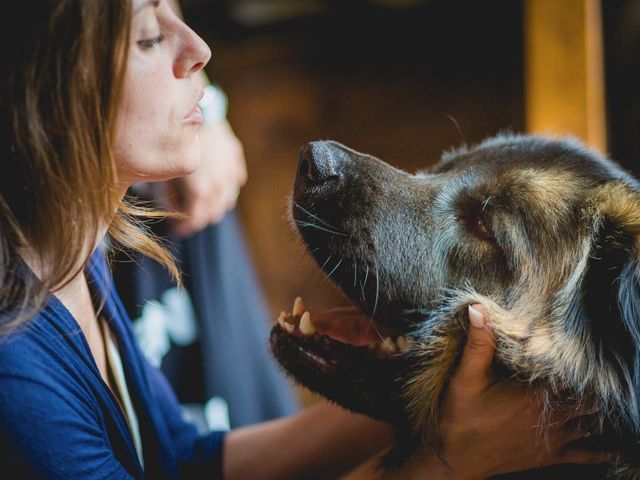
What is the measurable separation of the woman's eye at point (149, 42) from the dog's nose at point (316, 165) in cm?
38

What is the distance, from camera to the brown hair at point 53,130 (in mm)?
963

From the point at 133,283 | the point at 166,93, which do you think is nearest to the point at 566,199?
the point at 166,93

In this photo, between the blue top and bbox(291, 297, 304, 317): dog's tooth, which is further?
bbox(291, 297, 304, 317): dog's tooth

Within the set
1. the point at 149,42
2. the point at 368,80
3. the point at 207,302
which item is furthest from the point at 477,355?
the point at 368,80

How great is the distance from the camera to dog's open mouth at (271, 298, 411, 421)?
1.39 m

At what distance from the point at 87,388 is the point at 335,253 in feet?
1.72

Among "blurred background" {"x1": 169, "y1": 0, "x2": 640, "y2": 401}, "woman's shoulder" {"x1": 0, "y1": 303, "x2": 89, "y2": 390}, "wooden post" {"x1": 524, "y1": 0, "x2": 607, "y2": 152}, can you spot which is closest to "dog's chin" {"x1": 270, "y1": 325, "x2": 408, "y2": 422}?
"woman's shoulder" {"x1": 0, "y1": 303, "x2": 89, "y2": 390}

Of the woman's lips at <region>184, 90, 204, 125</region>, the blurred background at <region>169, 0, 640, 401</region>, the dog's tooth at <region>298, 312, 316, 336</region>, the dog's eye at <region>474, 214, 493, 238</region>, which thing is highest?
the blurred background at <region>169, 0, 640, 401</region>

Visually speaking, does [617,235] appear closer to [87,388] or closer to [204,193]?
[87,388]

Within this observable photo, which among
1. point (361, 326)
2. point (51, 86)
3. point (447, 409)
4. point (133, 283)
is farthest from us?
point (133, 283)

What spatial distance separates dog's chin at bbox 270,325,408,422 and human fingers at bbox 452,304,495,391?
15 centimetres

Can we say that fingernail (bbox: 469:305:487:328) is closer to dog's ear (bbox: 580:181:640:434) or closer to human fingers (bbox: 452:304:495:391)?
human fingers (bbox: 452:304:495:391)

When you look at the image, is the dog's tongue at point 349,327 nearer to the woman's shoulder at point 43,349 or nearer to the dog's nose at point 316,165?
the dog's nose at point 316,165

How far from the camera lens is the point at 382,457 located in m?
1.36
